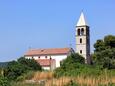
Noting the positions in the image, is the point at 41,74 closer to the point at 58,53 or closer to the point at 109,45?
the point at 109,45

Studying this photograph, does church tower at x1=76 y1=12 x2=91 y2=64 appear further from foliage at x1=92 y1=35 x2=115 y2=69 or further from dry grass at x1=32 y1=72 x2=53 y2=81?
dry grass at x1=32 y1=72 x2=53 y2=81

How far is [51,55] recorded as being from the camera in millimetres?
101375

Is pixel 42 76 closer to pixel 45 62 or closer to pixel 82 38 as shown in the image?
pixel 45 62

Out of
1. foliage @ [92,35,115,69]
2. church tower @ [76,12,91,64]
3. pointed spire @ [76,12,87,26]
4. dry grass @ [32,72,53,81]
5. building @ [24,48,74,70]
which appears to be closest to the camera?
dry grass @ [32,72,53,81]

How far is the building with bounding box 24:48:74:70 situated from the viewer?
318ft

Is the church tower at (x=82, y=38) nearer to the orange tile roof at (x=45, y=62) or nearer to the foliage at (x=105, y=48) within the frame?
the orange tile roof at (x=45, y=62)

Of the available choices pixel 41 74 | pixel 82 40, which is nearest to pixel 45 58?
pixel 82 40

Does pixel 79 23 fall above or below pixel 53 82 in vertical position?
above

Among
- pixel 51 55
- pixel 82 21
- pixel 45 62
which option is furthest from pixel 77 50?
pixel 45 62

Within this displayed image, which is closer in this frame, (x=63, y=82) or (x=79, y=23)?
(x=63, y=82)

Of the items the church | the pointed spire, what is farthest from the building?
the pointed spire

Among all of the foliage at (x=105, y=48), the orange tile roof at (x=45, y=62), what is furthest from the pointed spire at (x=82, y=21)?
the foliage at (x=105, y=48)

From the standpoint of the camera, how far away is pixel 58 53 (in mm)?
100062

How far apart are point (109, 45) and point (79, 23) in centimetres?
2643
